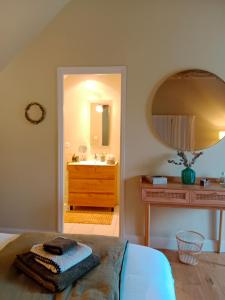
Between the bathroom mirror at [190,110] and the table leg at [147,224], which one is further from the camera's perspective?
the bathroom mirror at [190,110]

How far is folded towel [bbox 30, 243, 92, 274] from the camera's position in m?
1.22

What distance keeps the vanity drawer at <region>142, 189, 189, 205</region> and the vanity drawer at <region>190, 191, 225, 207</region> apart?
3.1 inches

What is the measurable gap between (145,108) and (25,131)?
1.51m

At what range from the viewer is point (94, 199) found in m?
4.39

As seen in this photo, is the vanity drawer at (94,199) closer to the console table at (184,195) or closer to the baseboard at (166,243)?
the baseboard at (166,243)

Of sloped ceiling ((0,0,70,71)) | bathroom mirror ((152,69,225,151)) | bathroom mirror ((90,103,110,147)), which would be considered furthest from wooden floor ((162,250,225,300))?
sloped ceiling ((0,0,70,71))

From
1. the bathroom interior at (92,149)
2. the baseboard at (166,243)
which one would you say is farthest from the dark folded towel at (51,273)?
the bathroom interior at (92,149)

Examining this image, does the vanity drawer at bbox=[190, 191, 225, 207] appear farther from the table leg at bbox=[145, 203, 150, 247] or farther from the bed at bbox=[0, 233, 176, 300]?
the bed at bbox=[0, 233, 176, 300]

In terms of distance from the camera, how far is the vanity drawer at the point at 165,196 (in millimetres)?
2703

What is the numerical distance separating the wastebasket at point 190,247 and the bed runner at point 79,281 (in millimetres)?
1492

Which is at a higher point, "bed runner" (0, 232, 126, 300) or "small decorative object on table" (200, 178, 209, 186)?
"small decorative object on table" (200, 178, 209, 186)

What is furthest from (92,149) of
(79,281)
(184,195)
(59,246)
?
(79,281)

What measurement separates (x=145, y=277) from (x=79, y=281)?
33 centimetres

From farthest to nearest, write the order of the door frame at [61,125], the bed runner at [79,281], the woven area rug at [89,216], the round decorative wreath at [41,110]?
1. the woven area rug at [89,216]
2. the round decorative wreath at [41,110]
3. the door frame at [61,125]
4. the bed runner at [79,281]
